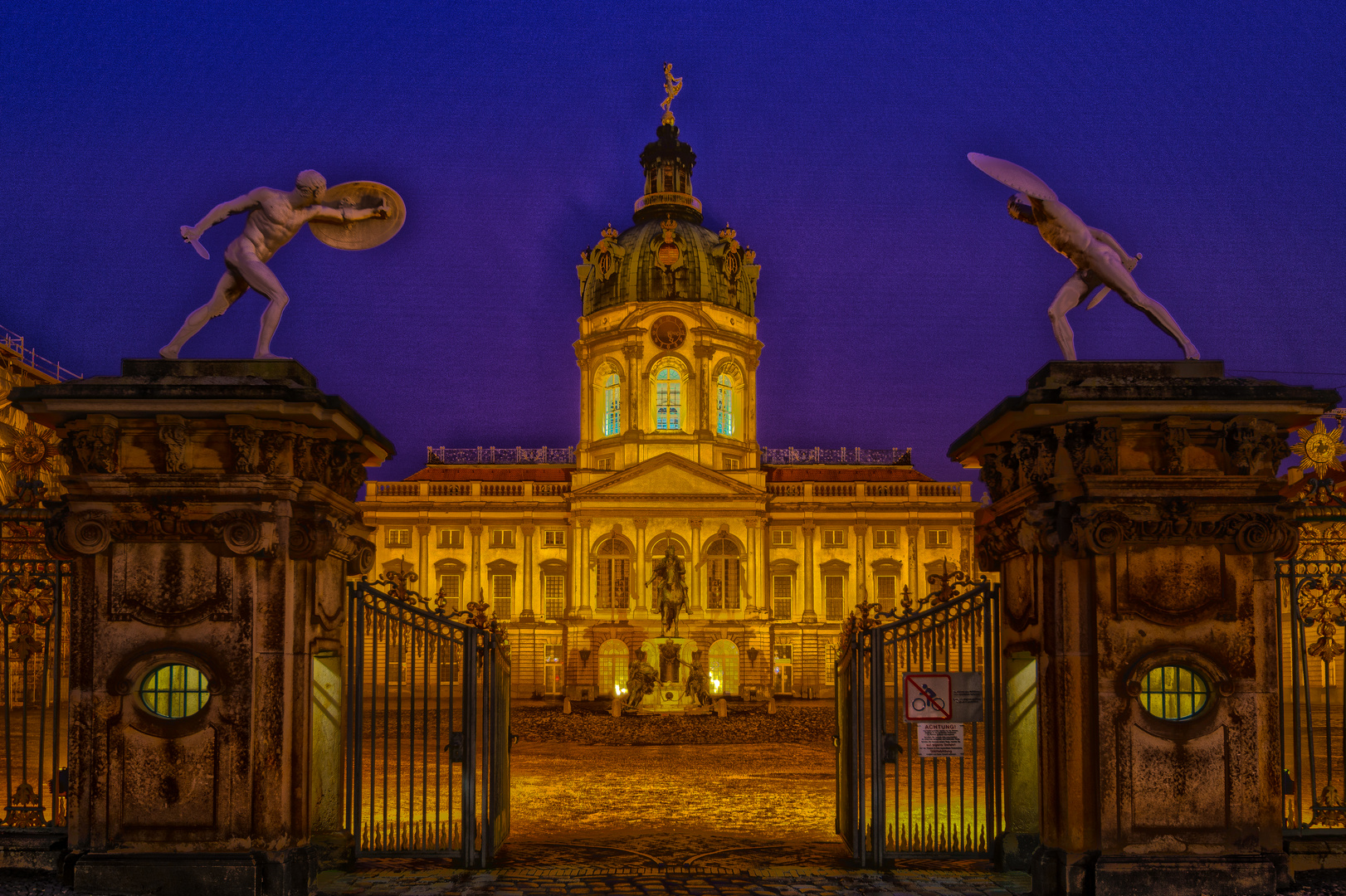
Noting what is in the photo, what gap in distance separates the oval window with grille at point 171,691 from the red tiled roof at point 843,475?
2097 inches

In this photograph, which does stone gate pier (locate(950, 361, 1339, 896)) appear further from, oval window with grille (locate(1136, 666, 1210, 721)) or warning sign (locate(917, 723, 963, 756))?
warning sign (locate(917, 723, 963, 756))

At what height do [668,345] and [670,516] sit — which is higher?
[668,345]

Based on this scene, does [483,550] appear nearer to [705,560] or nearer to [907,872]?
[705,560]

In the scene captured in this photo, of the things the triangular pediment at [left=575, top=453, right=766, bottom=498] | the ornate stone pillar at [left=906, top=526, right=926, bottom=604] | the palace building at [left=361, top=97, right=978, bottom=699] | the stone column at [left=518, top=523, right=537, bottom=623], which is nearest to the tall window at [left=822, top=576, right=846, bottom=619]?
the palace building at [left=361, top=97, right=978, bottom=699]

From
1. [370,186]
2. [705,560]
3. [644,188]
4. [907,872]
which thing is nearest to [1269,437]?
[907,872]

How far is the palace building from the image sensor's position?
56.1 metres

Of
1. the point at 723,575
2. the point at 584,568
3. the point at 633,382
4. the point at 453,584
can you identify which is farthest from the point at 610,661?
the point at 633,382

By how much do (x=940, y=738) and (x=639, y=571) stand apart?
4711 cm

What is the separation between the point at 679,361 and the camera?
58.8 meters

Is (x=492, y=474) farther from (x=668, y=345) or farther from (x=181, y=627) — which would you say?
(x=181, y=627)

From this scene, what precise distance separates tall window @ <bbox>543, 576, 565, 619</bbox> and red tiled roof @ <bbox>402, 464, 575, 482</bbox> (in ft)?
18.0

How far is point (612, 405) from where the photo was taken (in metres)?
60.7

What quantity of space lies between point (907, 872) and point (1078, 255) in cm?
503

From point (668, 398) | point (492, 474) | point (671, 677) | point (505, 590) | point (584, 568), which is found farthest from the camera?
point (492, 474)
